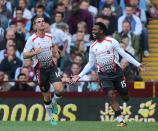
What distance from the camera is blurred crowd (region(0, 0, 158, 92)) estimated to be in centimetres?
2395

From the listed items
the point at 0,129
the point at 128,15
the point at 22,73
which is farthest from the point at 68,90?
the point at 0,129

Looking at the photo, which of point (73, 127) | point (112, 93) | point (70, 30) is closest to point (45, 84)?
point (73, 127)

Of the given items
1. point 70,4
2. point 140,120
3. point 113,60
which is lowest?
point 140,120

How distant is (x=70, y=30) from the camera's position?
2567cm

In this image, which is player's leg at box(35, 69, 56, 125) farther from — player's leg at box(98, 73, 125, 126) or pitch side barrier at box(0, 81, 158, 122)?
pitch side barrier at box(0, 81, 158, 122)

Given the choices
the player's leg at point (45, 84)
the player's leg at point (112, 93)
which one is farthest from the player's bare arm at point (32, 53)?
the player's leg at point (112, 93)

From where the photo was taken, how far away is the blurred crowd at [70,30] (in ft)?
78.6

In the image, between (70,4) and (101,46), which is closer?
(101,46)

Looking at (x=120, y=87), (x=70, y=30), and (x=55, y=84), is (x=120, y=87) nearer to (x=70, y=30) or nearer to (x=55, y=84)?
(x=55, y=84)

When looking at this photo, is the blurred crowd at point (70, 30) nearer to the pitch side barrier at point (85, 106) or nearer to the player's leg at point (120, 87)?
the pitch side barrier at point (85, 106)

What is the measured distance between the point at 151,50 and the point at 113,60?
24.0ft

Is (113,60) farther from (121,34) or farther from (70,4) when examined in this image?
(70,4)

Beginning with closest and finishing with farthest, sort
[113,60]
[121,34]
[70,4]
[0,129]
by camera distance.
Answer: [0,129] < [113,60] < [121,34] < [70,4]

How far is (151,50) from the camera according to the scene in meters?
26.1
